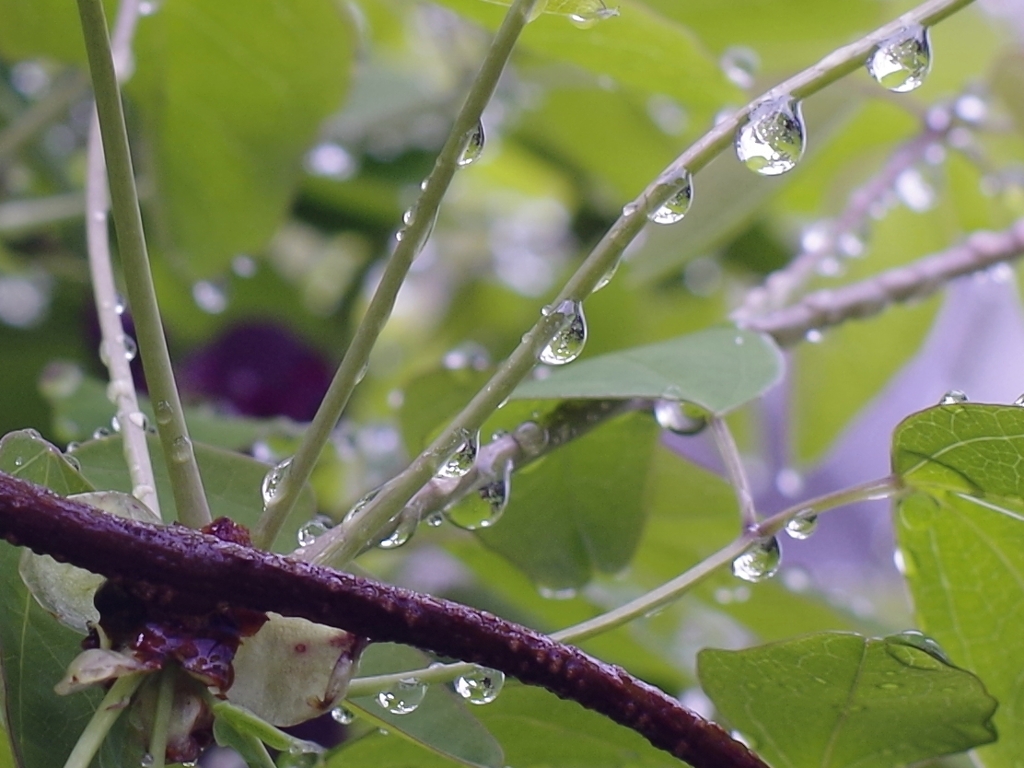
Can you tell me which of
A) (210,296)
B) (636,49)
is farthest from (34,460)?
(210,296)

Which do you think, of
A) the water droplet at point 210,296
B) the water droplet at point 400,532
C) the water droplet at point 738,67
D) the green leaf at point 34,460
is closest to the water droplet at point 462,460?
the water droplet at point 400,532

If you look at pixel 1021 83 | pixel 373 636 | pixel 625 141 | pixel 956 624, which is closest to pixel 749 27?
pixel 625 141

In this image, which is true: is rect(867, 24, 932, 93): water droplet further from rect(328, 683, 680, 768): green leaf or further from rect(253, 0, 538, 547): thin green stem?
rect(328, 683, 680, 768): green leaf

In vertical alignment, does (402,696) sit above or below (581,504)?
below

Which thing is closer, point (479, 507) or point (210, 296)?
point (479, 507)

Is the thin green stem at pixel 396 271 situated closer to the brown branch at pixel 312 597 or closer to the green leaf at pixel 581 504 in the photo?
the brown branch at pixel 312 597

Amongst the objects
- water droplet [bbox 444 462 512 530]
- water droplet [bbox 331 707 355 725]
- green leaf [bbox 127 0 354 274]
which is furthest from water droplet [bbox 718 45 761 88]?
water droplet [bbox 331 707 355 725]

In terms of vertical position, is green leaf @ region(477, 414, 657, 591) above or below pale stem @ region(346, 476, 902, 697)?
above

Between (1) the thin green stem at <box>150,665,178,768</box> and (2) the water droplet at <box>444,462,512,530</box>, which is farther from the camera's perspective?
(2) the water droplet at <box>444,462,512,530</box>

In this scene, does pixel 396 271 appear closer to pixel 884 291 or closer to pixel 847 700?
pixel 847 700
